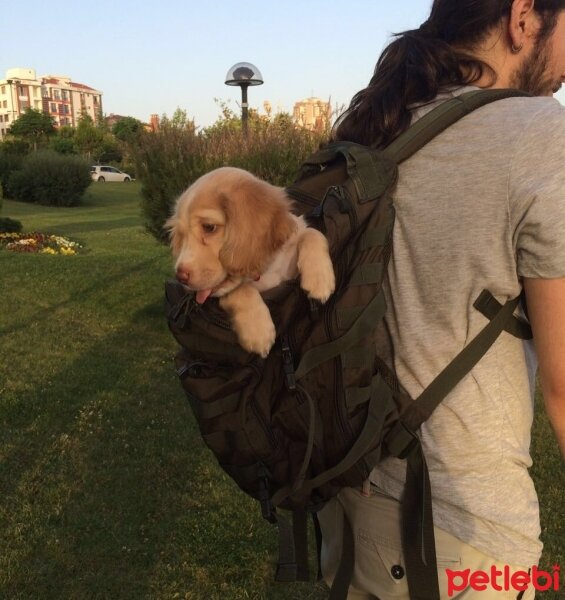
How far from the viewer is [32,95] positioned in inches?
5581

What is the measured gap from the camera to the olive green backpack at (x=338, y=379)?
167cm

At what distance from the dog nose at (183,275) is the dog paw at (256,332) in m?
0.33

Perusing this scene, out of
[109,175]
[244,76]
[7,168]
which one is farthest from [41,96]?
[244,76]

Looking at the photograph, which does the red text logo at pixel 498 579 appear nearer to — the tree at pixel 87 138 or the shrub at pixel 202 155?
the shrub at pixel 202 155

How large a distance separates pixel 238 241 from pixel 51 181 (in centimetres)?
3842

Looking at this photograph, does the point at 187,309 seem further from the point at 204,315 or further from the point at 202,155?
the point at 202,155

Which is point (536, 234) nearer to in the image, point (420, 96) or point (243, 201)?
point (420, 96)

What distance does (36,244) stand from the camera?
1866 centimetres

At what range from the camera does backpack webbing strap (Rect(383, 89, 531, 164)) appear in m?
1.62

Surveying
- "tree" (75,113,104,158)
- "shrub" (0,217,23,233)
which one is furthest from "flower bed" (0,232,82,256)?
"tree" (75,113,104,158)

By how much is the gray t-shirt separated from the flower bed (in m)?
17.2

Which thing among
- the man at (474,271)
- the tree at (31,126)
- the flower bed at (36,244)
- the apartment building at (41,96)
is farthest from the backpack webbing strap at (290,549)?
the apartment building at (41,96)

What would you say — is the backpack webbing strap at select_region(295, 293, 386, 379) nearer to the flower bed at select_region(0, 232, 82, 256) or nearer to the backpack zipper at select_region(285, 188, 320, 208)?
the backpack zipper at select_region(285, 188, 320, 208)

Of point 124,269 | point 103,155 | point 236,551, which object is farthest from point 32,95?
point 236,551
